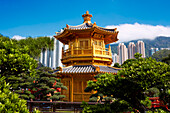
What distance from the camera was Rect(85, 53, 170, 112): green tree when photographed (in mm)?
6035

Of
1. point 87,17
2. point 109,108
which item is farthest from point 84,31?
point 109,108

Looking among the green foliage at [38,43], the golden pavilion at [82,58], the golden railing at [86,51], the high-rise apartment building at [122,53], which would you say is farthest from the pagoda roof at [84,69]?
the high-rise apartment building at [122,53]

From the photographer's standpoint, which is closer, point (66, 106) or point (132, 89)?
point (132, 89)

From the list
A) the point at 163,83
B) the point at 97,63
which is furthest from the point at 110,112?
the point at 97,63

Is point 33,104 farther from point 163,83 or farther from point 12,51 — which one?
point 163,83

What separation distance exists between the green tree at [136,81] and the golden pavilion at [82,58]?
796 centimetres

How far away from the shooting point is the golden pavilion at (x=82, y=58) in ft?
52.9

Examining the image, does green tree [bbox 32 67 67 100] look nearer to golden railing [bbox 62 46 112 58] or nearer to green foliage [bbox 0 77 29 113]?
golden railing [bbox 62 46 112 58]

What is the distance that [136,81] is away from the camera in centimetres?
617

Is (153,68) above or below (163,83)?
above

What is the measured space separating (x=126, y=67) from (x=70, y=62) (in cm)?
1215

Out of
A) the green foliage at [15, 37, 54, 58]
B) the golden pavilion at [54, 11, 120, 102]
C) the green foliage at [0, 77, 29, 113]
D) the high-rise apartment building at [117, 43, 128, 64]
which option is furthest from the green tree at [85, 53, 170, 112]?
the high-rise apartment building at [117, 43, 128, 64]

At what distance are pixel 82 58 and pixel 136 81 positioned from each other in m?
11.4

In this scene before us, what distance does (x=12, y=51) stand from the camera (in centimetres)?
880
